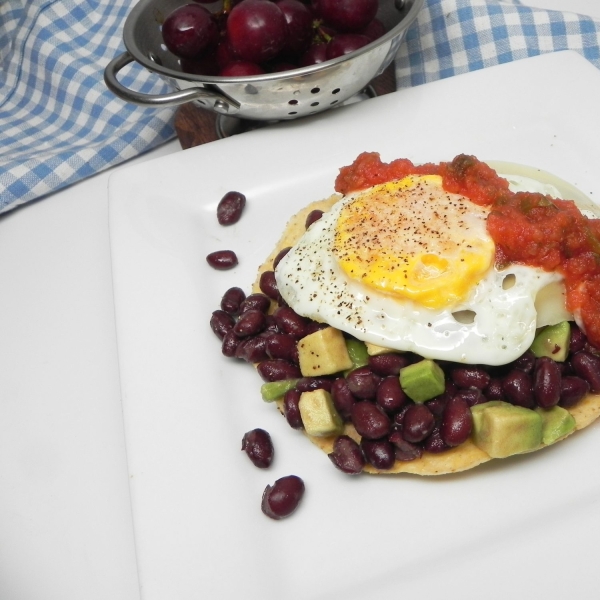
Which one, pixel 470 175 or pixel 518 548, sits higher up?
pixel 470 175

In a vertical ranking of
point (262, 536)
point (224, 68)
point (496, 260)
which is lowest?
point (262, 536)

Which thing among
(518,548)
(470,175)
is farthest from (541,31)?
(518,548)

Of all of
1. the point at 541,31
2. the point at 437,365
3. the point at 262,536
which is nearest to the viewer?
the point at 262,536

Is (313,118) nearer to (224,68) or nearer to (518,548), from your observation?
(224,68)

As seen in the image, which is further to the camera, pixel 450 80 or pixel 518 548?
pixel 450 80

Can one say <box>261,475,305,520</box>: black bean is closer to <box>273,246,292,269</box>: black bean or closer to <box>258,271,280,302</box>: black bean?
<box>258,271,280,302</box>: black bean

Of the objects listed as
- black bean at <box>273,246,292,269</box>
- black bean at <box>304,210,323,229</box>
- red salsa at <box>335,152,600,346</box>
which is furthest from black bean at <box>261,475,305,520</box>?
black bean at <box>304,210,323,229</box>

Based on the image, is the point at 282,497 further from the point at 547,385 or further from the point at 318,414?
the point at 547,385

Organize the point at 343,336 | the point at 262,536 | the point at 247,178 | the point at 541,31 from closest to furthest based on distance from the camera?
the point at 262,536 → the point at 343,336 → the point at 247,178 → the point at 541,31
